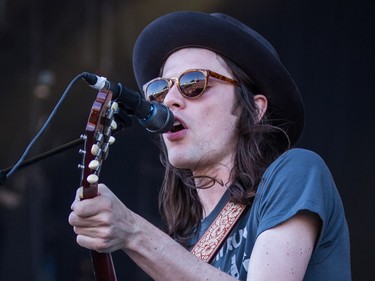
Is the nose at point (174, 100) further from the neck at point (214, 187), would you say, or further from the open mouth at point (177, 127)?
the neck at point (214, 187)

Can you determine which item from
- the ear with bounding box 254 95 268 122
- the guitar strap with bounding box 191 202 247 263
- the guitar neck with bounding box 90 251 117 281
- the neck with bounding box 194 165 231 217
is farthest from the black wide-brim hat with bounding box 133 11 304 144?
the guitar neck with bounding box 90 251 117 281

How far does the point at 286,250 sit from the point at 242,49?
38.0 inches

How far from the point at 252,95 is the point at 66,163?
1.47m

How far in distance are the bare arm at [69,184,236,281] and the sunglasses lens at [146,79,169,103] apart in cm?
84

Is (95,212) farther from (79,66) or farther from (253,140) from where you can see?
Answer: (79,66)

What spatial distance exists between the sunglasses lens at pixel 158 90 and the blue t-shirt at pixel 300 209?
0.56 m

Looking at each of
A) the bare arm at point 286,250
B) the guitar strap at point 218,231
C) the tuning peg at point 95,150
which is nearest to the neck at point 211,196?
the guitar strap at point 218,231

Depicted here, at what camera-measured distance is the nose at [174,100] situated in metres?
2.57

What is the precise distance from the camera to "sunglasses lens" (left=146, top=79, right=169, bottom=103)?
2.66 metres

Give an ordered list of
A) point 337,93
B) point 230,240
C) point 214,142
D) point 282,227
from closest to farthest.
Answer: point 282,227, point 230,240, point 214,142, point 337,93

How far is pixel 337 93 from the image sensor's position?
355cm

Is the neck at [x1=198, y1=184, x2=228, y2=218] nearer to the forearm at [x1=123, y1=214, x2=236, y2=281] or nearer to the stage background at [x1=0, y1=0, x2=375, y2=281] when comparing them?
the forearm at [x1=123, y1=214, x2=236, y2=281]

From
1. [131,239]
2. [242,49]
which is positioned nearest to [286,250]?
[131,239]

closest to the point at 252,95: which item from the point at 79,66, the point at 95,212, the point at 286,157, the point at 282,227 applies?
the point at 286,157
